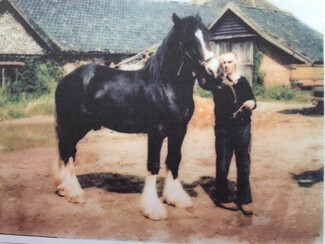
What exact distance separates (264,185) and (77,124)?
1.79 m

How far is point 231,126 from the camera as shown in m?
3.19

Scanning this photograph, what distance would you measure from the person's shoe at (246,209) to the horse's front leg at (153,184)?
651mm

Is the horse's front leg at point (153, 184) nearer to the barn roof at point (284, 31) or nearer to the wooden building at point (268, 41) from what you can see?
the wooden building at point (268, 41)

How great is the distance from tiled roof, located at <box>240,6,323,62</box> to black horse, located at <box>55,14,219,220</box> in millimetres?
808

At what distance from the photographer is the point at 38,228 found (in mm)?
3562

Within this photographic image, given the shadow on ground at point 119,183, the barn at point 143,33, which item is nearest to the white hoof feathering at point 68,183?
the shadow on ground at point 119,183

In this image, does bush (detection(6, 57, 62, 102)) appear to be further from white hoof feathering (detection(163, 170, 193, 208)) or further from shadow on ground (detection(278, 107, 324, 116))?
shadow on ground (detection(278, 107, 324, 116))

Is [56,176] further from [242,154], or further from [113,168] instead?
[242,154]

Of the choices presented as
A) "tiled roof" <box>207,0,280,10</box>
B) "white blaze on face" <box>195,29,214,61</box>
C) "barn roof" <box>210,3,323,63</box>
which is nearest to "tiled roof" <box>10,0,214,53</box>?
"tiled roof" <box>207,0,280,10</box>

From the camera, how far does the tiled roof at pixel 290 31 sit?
3166 mm

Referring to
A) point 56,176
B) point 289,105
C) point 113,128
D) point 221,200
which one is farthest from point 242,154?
point 56,176

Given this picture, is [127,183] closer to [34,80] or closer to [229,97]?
[229,97]

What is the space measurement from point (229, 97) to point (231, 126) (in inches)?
9.6

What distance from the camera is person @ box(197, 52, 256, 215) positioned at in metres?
3.12
